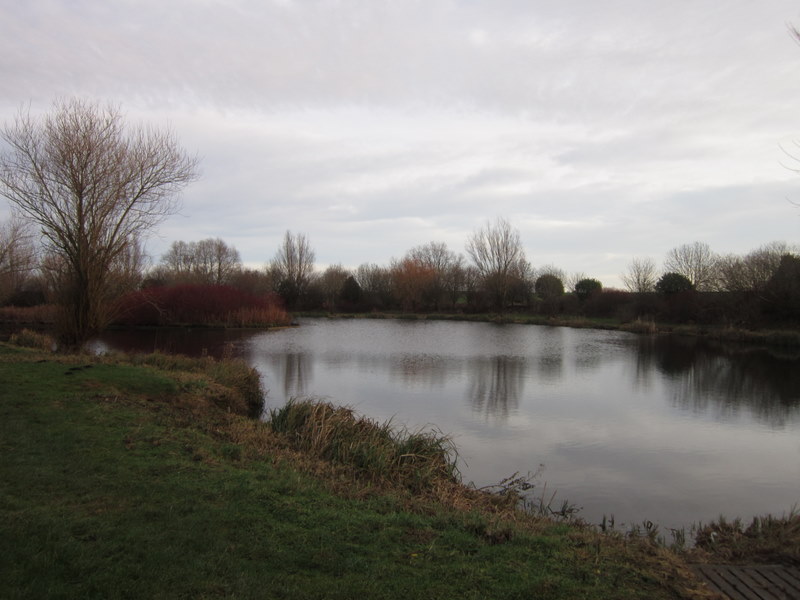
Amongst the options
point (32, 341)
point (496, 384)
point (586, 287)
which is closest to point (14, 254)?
point (32, 341)

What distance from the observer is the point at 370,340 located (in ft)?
85.6

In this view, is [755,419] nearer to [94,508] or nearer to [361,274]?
[94,508]

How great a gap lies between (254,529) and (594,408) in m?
10.0

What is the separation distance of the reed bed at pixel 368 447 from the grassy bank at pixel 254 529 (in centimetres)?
5

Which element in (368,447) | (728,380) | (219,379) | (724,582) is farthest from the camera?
(728,380)

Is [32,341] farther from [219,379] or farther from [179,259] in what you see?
[179,259]

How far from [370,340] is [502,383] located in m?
12.1

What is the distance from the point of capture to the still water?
7.18 metres

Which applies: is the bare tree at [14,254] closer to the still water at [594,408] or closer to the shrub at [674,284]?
the still water at [594,408]

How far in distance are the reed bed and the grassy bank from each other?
0.17ft

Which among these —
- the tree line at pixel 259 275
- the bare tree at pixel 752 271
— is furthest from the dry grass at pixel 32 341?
the bare tree at pixel 752 271

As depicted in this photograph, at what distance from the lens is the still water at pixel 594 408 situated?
7180mm

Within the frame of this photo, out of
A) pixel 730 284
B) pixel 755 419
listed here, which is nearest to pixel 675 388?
pixel 755 419

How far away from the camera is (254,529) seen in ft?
12.4
